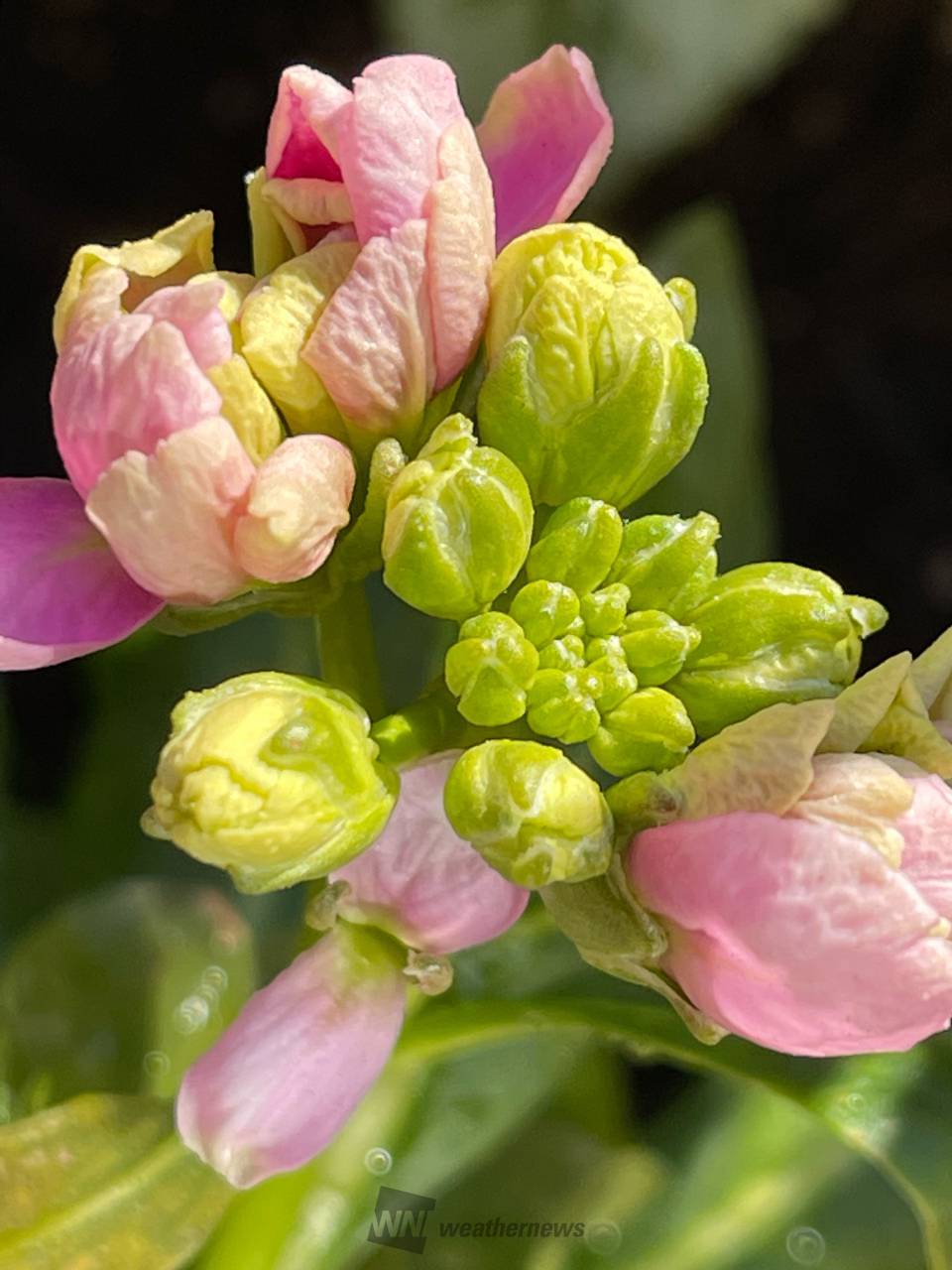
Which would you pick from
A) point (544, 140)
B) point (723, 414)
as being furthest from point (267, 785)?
point (723, 414)

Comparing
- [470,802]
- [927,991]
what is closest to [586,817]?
[470,802]

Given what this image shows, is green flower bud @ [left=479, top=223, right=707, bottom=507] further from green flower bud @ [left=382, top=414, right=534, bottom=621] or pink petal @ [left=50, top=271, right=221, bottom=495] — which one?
pink petal @ [left=50, top=271, right=221, bottom=495]

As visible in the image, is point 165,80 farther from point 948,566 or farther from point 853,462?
point 948,566

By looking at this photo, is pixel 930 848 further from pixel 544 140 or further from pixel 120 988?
pixel 120 988

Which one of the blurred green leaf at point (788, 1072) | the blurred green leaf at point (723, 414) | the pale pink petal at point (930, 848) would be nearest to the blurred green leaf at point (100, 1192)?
the blurred green leaf at point (788, 1072)

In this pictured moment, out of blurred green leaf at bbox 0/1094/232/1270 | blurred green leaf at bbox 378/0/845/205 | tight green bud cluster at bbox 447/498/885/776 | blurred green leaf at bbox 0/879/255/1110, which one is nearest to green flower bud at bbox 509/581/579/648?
tight green bud cluster at bbox 447/498/885/776

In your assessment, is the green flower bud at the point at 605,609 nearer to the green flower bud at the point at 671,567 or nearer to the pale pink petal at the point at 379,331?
the green flower bud at the point at 671,567
